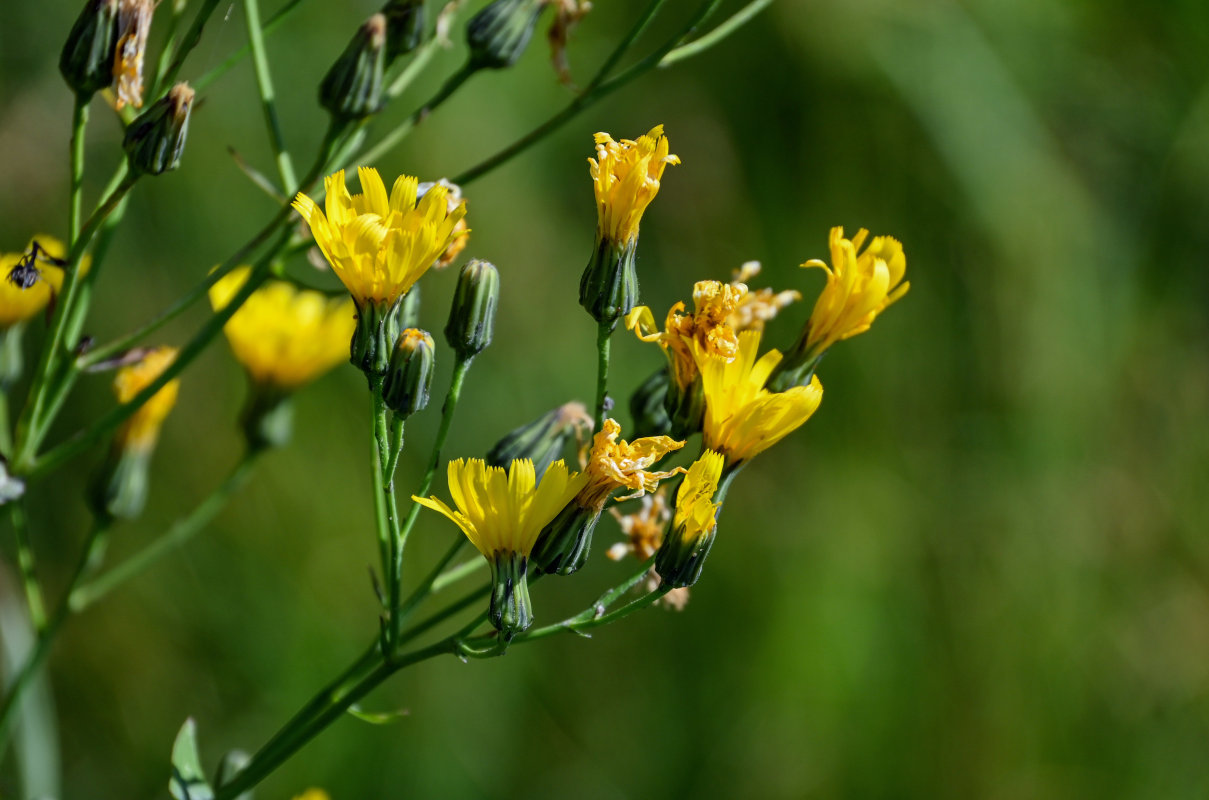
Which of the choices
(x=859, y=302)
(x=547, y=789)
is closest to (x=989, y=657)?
(x=547, y=789)

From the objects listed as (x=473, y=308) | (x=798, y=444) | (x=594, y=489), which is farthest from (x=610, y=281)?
(x=798, y=444)

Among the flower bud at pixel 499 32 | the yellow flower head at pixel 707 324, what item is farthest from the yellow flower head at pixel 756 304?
the flower bud at pixel 499 32

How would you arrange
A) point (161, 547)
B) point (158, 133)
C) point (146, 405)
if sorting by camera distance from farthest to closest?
1. point (146, 405)
2. point (161, 547)
3. point (158, 133)

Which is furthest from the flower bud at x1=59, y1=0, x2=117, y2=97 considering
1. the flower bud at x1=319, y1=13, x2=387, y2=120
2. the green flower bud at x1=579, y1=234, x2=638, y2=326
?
the green flower bud at x1=579, y1=234, x2=638, y2=326

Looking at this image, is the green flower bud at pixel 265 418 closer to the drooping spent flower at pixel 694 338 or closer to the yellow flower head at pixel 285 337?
the yellow flower head at pixel 285 337

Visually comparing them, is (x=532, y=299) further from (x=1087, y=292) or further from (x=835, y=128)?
(x=1087, y=292)

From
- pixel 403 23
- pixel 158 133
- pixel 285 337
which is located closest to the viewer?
pixel 158 133

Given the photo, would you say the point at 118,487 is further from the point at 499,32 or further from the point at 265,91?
the point at 499,32
